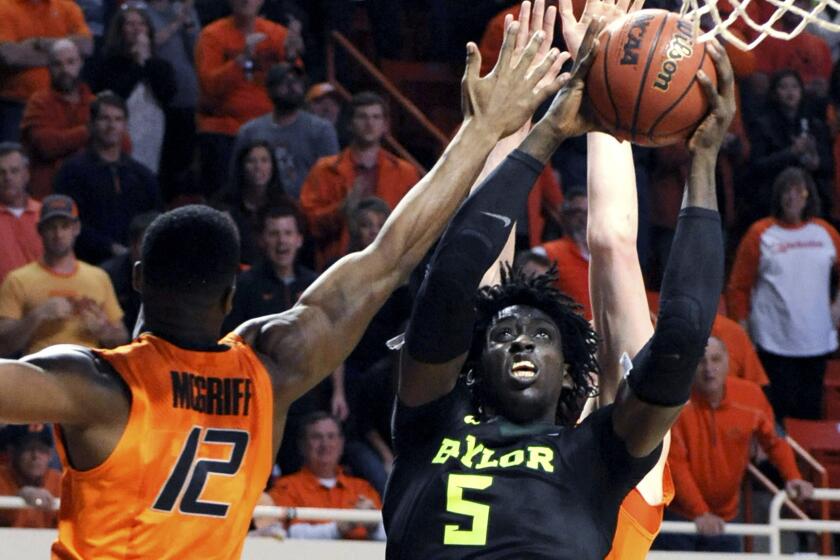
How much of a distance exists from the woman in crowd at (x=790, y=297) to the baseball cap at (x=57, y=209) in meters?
3.37

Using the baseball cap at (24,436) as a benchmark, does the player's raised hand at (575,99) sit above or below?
above

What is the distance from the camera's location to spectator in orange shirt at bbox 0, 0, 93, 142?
27.3ft

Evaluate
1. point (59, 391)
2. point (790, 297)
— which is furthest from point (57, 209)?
point (59, 391)

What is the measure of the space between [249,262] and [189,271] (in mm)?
4741

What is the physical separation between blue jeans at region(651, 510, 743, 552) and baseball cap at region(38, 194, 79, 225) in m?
2.88

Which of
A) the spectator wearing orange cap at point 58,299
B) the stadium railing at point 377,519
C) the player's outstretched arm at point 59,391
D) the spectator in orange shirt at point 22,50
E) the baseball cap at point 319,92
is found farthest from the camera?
the baseball cap at point 319,92

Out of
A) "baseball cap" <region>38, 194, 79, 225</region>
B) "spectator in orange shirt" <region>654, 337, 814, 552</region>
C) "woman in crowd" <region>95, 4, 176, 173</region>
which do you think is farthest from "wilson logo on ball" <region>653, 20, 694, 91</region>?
"woman in crowd" <region>95, 4, 176, 173</region>

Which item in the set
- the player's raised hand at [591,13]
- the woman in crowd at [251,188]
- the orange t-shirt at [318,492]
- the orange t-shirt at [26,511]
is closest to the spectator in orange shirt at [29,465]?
the orange t-shirt at [26,511]

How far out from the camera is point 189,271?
3037 mm

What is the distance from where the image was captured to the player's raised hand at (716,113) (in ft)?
11.1

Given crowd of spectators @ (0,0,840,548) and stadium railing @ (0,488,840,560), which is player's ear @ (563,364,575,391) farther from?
crowd of spectators @ (0,0,840,548)

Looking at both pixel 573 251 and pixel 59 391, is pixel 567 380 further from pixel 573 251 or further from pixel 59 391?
pixel 573 251

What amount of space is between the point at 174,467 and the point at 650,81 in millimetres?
1266

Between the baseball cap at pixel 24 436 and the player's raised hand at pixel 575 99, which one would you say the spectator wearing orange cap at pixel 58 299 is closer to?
the baseball cap at pixel 24 436
